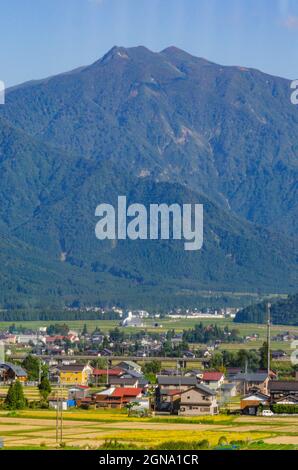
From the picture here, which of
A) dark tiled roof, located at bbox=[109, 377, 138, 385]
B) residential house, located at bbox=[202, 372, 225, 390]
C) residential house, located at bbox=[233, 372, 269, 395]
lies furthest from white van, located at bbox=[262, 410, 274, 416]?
dark tiled roof, located at bbox=[109, 377, 138, 385]

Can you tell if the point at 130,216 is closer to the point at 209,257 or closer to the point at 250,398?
the point at 209,257

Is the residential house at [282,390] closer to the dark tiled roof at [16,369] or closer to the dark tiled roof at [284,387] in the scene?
the dark tiled roof at [284,387]

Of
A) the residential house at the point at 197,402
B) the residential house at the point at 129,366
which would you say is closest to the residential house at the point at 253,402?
the residential house at the point at 197,402

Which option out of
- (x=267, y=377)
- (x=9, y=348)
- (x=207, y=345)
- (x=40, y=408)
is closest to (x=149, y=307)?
(x=207, y=345)

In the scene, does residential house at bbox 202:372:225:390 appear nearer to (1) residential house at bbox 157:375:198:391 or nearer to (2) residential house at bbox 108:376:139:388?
(2) residential house at bbox 108:376:139:388

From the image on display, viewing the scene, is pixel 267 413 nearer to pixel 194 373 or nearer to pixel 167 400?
pixel 167 400
